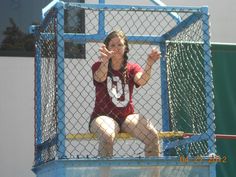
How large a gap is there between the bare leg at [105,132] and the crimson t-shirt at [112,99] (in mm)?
176

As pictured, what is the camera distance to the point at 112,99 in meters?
5.71

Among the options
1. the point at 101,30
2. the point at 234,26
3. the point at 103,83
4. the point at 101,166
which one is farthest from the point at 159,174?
the point at 234,26

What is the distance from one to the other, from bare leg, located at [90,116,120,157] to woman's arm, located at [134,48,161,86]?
51 cm

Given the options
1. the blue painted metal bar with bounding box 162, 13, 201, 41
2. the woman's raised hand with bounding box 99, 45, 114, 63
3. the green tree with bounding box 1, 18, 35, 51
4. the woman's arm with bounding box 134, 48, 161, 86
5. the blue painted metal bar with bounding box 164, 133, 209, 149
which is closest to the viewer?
the woman's raised hand with bounding box 99, 45, 114, 63

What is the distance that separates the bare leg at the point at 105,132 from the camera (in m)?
5.21

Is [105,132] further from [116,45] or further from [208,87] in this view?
[208,87]

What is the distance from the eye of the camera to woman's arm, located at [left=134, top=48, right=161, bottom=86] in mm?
5461

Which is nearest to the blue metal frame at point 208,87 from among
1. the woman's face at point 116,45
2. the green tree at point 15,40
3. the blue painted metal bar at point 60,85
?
the woman's face at point 116,45

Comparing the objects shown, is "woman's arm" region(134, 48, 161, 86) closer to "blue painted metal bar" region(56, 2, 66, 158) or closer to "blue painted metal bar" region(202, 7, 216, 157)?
"blue painted metal bar" region(202, 7, 216, 157)

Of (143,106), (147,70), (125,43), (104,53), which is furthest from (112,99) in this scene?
(143,106)

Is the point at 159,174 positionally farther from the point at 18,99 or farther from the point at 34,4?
the point at 34,4

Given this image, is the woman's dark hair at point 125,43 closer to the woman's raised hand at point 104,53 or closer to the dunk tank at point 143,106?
the dunk tank at point 143,106

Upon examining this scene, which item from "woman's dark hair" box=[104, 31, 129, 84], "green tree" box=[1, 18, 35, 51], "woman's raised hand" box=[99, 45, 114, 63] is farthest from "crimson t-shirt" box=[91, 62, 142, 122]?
"green tree" box=[1, 18, 35, 51]

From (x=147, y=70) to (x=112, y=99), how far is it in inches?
16.2
